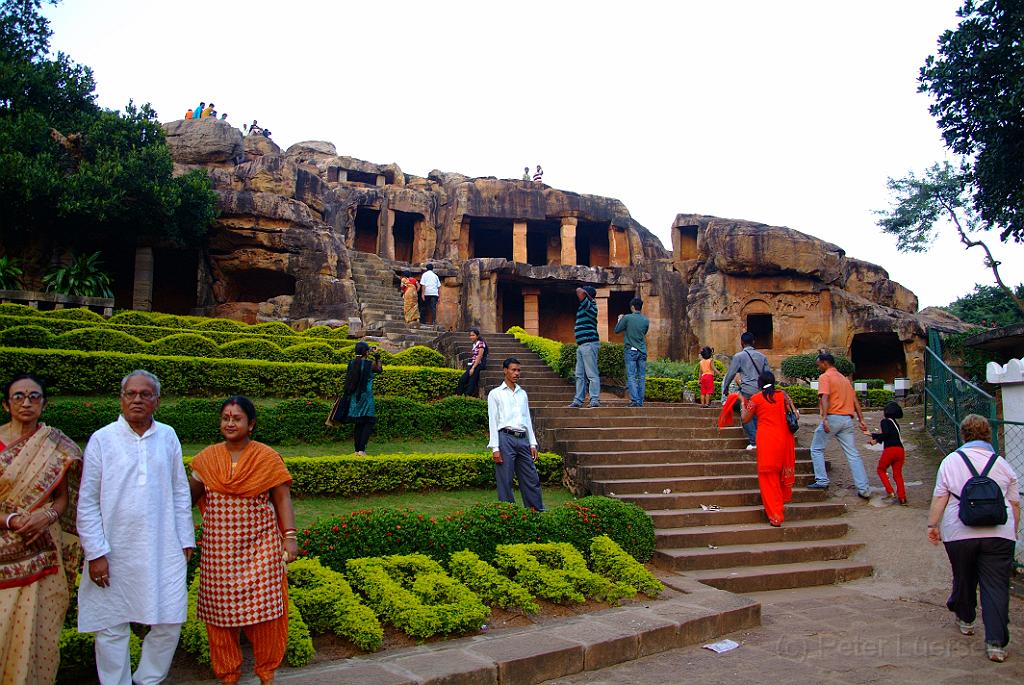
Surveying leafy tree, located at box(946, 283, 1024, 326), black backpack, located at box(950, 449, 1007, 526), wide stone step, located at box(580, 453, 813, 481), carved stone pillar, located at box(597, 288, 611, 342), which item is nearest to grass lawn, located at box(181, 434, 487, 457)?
wide stone step, located at box(580, 453, 813, 481)

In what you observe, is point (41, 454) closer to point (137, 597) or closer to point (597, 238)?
point (137, 597)

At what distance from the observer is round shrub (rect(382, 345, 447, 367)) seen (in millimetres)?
14992

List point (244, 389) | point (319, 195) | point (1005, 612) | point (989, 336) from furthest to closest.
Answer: point (319, 195) < point (244, 389) < point (989, 336) < point (1005, 612)

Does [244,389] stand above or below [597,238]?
below

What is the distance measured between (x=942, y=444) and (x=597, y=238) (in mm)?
23768

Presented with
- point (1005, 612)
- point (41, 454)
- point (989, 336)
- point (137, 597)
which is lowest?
point (1005, 612)

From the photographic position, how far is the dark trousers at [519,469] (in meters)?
7.44

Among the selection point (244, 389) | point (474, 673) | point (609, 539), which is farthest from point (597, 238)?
point (474, 673)

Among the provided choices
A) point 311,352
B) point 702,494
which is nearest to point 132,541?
point 702,494

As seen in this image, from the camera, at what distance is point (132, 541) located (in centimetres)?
372

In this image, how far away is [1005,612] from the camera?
4.93m

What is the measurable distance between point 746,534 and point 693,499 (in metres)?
0.89

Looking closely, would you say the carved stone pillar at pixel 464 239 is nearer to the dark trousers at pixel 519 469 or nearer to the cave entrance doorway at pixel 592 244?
the cave entrance doorway at pixel 592 244

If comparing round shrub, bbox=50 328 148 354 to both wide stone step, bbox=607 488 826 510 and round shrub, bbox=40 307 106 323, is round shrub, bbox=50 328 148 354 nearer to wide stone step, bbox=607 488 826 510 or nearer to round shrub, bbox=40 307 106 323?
round shrub, bbox=40 307 106 323
